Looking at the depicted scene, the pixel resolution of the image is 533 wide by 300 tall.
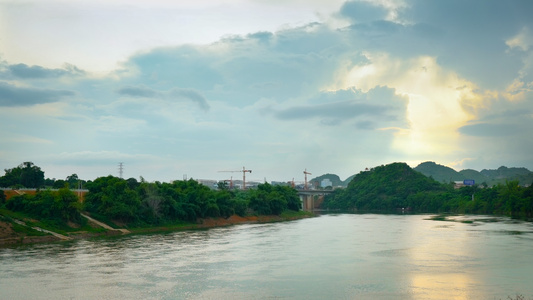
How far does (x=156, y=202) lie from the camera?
3066 inches

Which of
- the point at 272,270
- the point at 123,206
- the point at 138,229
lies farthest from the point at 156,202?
the point at 272,270

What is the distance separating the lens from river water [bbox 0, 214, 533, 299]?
27328 mm

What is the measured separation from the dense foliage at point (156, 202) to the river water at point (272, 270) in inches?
635

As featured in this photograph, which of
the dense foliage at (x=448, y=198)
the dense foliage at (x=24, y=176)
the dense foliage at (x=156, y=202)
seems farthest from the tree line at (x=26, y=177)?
the dense foliage at (x=448, y=198)

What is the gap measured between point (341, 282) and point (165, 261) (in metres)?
16.1

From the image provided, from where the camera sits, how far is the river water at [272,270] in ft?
89.7

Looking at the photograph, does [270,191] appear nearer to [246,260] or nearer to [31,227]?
[31,227]

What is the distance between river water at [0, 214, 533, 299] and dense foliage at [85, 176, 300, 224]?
1614 centimetres

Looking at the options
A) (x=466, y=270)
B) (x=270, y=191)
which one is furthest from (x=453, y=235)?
(x=270, y=191)

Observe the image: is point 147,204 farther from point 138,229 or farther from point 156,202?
point 138,229

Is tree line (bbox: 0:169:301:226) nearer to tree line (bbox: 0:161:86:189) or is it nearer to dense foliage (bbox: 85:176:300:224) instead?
dense foliage (bbox: 85:176:300:224)

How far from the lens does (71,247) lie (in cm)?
5022

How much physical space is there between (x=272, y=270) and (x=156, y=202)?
46.2 m

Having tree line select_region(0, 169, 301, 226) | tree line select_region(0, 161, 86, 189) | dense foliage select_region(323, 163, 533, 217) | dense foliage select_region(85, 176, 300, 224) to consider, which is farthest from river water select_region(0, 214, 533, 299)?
dense foliage select_region(323, 163, 533, 217)
